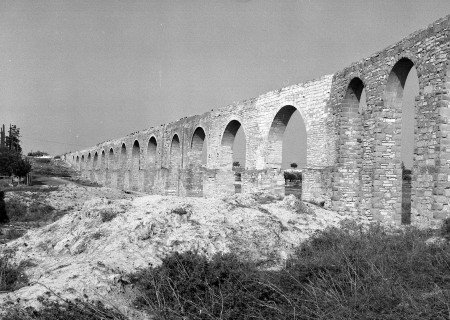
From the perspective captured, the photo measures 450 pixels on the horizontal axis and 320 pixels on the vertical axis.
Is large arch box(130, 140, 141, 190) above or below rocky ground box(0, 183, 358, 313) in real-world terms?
above

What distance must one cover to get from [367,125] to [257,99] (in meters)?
5.42

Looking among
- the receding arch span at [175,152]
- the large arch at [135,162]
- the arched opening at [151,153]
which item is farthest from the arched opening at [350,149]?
the large arch at [135,162]

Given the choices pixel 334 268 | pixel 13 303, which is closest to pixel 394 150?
pixel 334 268

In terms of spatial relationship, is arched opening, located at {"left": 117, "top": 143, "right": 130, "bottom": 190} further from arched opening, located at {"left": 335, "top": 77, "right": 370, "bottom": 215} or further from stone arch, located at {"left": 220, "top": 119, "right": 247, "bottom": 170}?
arched opening, located at {"left": 335, "top": 77, "right": 370, "bottom": 215}

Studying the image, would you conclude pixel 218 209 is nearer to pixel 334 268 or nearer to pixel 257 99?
pixel 334 268

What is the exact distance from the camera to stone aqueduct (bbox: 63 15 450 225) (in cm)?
871

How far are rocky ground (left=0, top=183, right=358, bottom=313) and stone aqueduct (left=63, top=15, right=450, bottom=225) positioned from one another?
255cm

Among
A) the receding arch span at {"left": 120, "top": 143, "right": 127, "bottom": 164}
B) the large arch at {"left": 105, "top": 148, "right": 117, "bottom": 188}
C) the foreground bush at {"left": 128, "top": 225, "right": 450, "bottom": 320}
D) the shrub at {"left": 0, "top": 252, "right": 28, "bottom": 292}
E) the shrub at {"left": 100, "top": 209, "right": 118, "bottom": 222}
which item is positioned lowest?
the shrub at {"left": 0, "top": 252, "right": 28, "bottom": 292}

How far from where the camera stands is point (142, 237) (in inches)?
229

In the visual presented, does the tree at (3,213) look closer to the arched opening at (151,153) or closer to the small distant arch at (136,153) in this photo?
the arched opening at (151,153)

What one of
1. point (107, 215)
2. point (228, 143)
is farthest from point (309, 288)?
point (228, 143)

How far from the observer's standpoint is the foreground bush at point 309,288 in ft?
11.5

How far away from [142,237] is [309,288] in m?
2.61

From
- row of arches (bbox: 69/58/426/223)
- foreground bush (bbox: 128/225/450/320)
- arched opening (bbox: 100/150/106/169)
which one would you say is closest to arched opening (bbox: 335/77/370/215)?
row of arches (bbox: 69/58/426/223)
